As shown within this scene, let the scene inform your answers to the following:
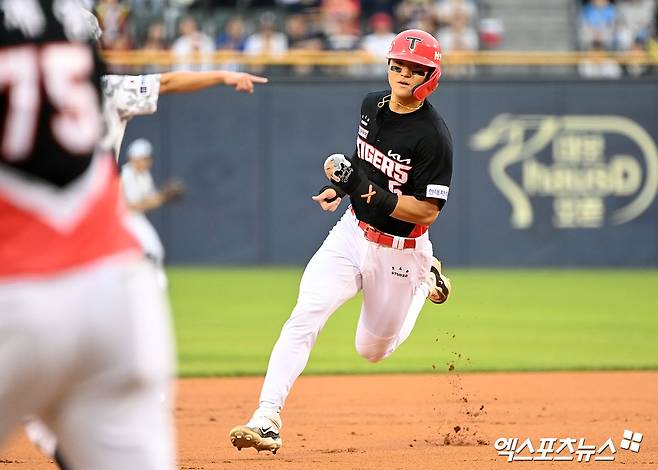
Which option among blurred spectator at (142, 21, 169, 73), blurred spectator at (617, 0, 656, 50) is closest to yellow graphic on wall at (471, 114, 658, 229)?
blurred spectator at (617, 0, 656, 50)

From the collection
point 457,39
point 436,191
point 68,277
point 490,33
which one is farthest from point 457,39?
point 68,277

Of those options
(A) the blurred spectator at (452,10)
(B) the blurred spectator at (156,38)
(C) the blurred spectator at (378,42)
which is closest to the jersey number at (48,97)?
(C) the blurred spectator at (378,42)

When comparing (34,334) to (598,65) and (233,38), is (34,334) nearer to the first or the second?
(233,38)

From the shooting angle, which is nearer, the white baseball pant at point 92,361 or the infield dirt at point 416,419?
the white baseball pant at point 92,361

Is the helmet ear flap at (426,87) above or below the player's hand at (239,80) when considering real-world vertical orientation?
below

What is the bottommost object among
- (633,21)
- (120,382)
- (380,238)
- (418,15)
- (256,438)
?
(256,438)

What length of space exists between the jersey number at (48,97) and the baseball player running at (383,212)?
154 inches

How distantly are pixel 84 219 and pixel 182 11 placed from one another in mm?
19132

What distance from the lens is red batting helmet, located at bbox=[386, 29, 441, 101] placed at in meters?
7.12

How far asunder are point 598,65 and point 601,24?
935 millimetres

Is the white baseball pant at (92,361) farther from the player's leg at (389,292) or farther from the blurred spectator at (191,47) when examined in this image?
the blurred spectator at (191,47)

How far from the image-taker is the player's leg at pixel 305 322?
6547 millimetres

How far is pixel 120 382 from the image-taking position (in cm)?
290

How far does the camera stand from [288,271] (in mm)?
20547
